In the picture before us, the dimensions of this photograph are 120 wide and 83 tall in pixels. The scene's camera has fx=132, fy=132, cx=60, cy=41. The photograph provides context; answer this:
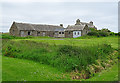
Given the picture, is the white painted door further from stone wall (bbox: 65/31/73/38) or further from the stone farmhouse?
stone wall (bbox: 65/31/73/38)

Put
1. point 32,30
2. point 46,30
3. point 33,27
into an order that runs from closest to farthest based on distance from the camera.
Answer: point 32,30, point 33,27, point 46,30

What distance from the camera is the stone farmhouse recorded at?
163 ft

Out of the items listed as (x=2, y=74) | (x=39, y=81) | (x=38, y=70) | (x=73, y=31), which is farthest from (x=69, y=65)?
(x=73, y=31)

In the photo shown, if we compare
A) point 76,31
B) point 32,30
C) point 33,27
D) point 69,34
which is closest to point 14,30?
point 32,30

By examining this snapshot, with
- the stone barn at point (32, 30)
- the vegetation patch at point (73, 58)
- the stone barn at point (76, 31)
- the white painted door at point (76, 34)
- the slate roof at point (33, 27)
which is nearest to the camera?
the vegetation patch at point (73, 58)

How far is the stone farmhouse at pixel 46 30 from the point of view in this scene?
49812 millimetres

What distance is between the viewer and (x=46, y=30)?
56.5 m

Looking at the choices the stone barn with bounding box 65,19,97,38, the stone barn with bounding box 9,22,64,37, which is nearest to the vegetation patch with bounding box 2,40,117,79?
the stone barn with bounding box 9,22,64,37

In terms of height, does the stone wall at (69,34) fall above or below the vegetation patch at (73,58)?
above

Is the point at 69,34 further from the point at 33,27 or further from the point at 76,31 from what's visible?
the point at 33,27

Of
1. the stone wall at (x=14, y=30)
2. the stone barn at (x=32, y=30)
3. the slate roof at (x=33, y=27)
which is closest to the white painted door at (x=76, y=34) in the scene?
the stone barn at (x=32, y=30)

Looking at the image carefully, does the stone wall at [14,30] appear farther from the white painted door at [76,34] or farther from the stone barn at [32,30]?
the white painted door at [76,34]

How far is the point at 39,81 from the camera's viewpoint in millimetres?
7367

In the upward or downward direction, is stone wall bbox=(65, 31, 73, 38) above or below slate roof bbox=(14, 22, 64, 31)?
below
